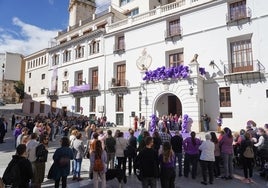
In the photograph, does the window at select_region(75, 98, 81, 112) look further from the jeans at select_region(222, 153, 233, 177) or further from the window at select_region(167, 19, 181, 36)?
the jeans at select_region(222, 153, 233, 177)

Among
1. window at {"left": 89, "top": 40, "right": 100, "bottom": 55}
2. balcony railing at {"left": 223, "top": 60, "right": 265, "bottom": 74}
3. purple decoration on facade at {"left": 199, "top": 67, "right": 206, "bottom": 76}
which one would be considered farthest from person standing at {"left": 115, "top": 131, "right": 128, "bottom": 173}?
window at {"left": 89, "top": 40, "right": 100, "bottom": 55}

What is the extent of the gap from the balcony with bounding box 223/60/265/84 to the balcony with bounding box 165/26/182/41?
561 cm

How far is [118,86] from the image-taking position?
89.8ft

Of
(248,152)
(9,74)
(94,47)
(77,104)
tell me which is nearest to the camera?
(248,152)

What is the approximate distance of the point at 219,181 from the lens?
321 inches

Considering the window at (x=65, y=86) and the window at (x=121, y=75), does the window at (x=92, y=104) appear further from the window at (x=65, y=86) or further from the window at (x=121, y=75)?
the window at (x=65, y=86)

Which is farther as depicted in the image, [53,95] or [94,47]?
[53,95]

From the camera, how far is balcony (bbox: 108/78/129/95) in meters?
26.8

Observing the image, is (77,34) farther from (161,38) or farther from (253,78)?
(253,78)

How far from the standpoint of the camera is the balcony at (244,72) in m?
18.7

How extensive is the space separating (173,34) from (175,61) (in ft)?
9.13

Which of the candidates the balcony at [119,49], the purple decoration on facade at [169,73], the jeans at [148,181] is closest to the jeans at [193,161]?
the jeans at [148,181]

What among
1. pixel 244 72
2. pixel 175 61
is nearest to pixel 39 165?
pixel 244 72

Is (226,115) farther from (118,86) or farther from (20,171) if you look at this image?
(20,171)
